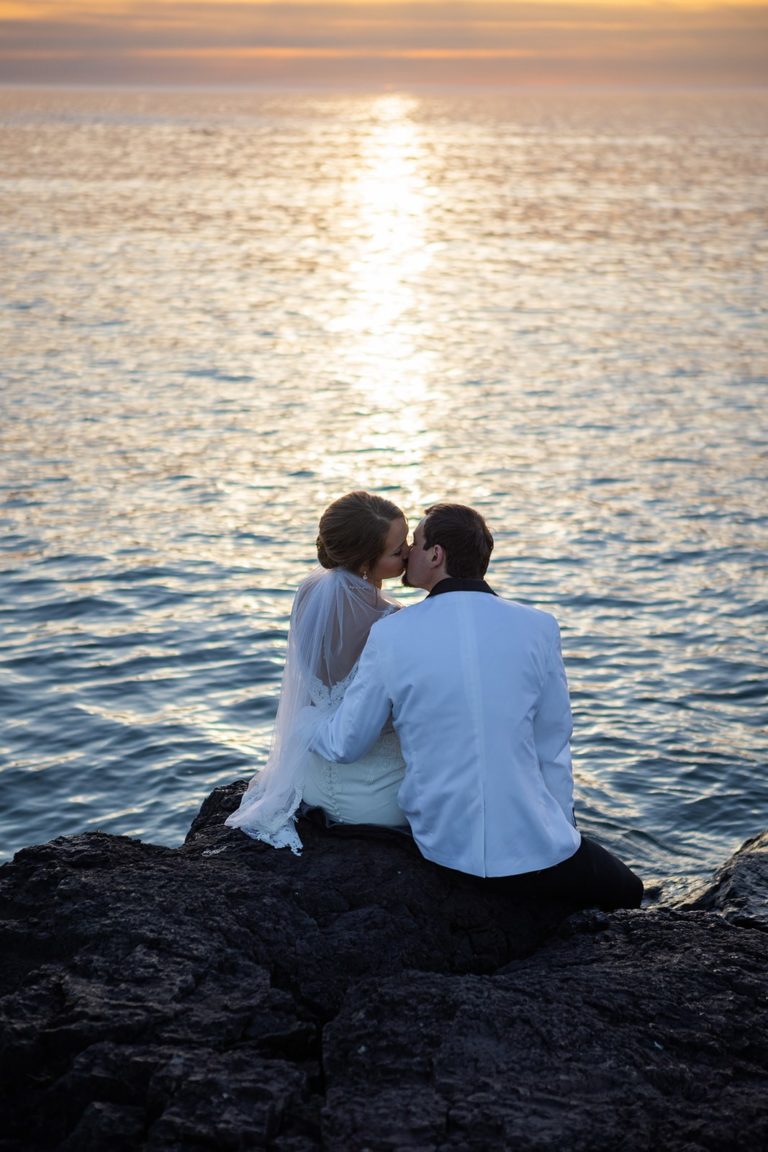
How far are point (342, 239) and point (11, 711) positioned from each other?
40.7 meters

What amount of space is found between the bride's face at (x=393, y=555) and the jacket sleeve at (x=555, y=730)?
0.82 metres

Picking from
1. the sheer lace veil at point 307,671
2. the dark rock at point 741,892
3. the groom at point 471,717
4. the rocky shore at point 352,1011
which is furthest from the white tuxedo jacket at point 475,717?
the dark rock at point 741,892

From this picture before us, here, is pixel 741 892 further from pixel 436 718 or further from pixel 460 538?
pixel 460 538

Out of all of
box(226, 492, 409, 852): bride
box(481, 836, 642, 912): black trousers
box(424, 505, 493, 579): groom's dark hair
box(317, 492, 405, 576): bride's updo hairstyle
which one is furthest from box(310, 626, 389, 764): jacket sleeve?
box(481, 836, 642, 912): black trousers

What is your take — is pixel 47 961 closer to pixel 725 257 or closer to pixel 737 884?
pixel 737 884

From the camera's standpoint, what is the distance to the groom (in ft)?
16.5

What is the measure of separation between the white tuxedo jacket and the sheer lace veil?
0.49m

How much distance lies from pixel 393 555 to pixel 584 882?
1.55 m

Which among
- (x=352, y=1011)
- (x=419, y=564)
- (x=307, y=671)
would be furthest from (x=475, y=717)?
(x=352, y=1011)

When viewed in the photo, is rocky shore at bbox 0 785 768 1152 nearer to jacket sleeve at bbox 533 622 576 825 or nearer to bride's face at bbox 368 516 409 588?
jacket sleeve at bbox 533 622 576 825

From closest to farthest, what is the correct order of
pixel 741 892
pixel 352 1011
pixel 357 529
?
pixel 352 1011 → pixel 357 529 → pixel 741 892

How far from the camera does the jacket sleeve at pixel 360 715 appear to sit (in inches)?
204

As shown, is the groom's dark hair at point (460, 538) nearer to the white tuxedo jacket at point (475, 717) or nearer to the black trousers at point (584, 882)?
the white tuxedo jacket at point (475, 717)

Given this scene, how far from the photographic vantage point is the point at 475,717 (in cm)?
502
